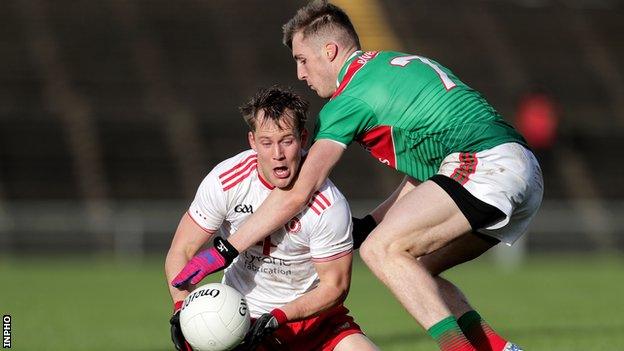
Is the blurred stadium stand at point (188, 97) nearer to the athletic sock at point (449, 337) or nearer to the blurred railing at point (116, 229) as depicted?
the blurred railing at point (116, 229)

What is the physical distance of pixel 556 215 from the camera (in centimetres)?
2172

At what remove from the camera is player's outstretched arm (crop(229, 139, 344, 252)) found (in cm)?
620

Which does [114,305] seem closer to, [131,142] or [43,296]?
[43,296]

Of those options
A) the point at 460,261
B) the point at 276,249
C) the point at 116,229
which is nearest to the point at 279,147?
the point at 276,249

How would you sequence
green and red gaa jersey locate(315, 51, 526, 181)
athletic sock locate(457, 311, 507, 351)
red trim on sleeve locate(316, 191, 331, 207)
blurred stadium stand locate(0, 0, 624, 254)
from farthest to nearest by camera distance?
blurred stadium stand locate(0, 0, 624, 254)
athletic sock locate(457, 311, 507, 351)
red trim on sleeve locate(316, 191, 331, 207)
green and red gaa jersey locate(315, 51, 526, 181)

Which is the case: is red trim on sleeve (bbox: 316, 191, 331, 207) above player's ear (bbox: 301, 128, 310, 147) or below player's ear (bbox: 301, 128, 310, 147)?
below

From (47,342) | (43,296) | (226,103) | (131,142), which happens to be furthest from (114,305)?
(226,103)

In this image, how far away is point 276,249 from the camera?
658 centimetres

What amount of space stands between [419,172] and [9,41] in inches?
812

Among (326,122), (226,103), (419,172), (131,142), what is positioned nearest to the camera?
(326,122)

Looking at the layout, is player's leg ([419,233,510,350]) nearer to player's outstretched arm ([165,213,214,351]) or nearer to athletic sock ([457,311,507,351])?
athletic sock ([457,311,507,351])

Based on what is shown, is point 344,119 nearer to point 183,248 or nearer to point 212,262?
point 212,262

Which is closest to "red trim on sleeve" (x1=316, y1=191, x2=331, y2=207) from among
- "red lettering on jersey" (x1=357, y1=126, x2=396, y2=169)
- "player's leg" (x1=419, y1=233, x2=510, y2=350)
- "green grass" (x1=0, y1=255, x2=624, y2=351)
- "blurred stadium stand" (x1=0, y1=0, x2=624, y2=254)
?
"red lettering on jersey" (x1=357, y1=126, x2=396, y2=169)

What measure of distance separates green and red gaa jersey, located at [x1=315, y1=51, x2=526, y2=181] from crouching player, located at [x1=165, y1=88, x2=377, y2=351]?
25 cm
